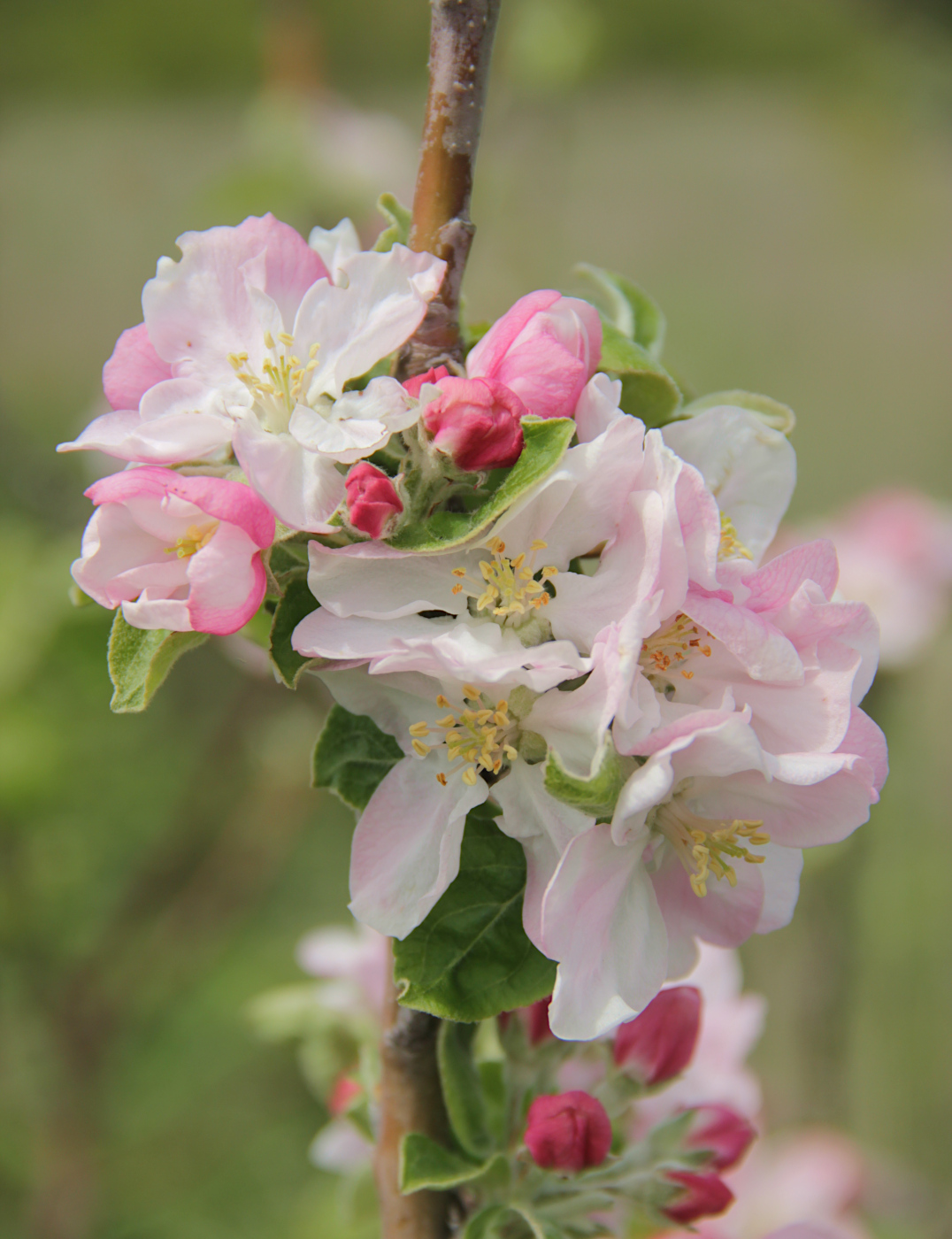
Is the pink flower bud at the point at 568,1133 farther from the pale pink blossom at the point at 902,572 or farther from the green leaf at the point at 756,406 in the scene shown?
the pale pink blossom at the point at 902,572

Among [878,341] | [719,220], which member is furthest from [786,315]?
[719,220]

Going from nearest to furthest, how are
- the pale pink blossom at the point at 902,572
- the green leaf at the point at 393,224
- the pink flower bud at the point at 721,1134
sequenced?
the green leaf at the point at 393,224 < the pink flower bud at the point at 721,1134 < the pale pink blossom at the point at 902,572

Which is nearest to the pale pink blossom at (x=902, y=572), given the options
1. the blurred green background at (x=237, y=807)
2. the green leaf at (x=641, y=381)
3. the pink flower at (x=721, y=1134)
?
the blurred green background at (x=237, y=807)

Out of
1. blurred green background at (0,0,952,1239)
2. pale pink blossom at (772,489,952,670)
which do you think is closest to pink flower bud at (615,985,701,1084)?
blurred green background at (0,0,952,1239)

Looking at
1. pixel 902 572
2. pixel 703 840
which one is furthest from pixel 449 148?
pixel 902 572

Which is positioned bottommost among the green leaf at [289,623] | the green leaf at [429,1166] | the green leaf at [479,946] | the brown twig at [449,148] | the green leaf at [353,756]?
the green leaf at [429,1166]

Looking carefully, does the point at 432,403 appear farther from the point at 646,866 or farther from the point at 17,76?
the point at 17,76

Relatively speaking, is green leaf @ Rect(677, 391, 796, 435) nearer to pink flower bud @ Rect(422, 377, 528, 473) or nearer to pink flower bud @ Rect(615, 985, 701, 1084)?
pink flower bud @ Rect(422, 377, 528, 473)
